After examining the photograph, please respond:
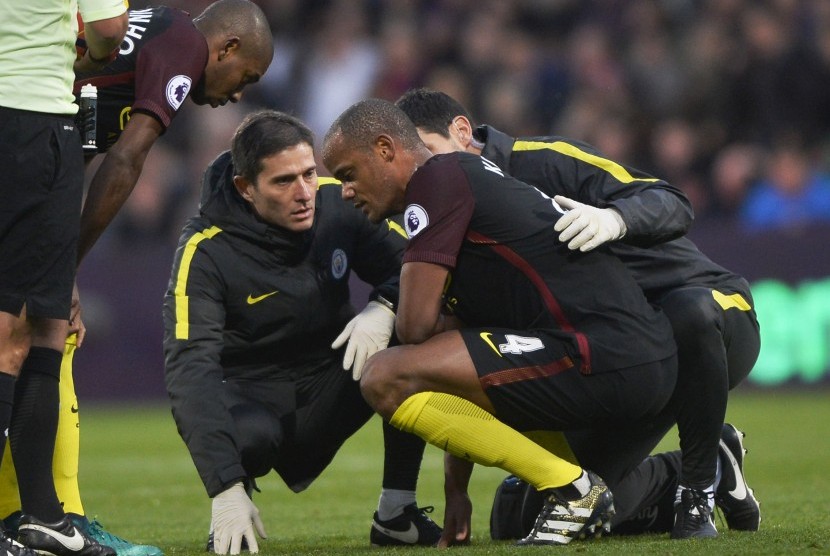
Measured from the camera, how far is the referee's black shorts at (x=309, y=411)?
16.4 feet

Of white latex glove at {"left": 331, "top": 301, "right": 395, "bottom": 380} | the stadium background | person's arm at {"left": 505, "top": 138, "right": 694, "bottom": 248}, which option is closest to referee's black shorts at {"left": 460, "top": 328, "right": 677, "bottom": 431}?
person's arm at {"left": 505, "top": 138, "right": 694, "bottom": 248}

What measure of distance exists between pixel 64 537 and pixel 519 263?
5.11 ft

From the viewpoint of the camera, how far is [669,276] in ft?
15.5

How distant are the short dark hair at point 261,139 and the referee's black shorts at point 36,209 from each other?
1093 millimetres

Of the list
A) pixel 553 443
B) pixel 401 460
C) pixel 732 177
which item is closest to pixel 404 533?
pixel 401 460

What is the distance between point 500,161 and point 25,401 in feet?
5.99

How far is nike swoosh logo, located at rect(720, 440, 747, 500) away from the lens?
459cm

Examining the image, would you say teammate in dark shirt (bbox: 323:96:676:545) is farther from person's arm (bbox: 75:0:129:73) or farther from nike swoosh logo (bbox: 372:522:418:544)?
person's arm (bbox: 75:0:129:73)

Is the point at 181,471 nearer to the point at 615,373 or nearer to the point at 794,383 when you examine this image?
the point at 615,373

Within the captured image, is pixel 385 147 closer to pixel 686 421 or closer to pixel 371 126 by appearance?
pixel 371 126

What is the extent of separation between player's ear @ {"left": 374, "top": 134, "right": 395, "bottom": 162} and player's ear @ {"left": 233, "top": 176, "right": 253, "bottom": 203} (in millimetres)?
821

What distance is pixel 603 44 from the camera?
11.9 meters

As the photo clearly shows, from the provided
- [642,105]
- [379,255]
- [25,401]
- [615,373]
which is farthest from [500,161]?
[642,105]

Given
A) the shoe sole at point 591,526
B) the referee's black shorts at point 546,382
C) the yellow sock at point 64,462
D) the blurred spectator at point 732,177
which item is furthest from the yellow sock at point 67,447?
the blurred spectator at point 732,177
